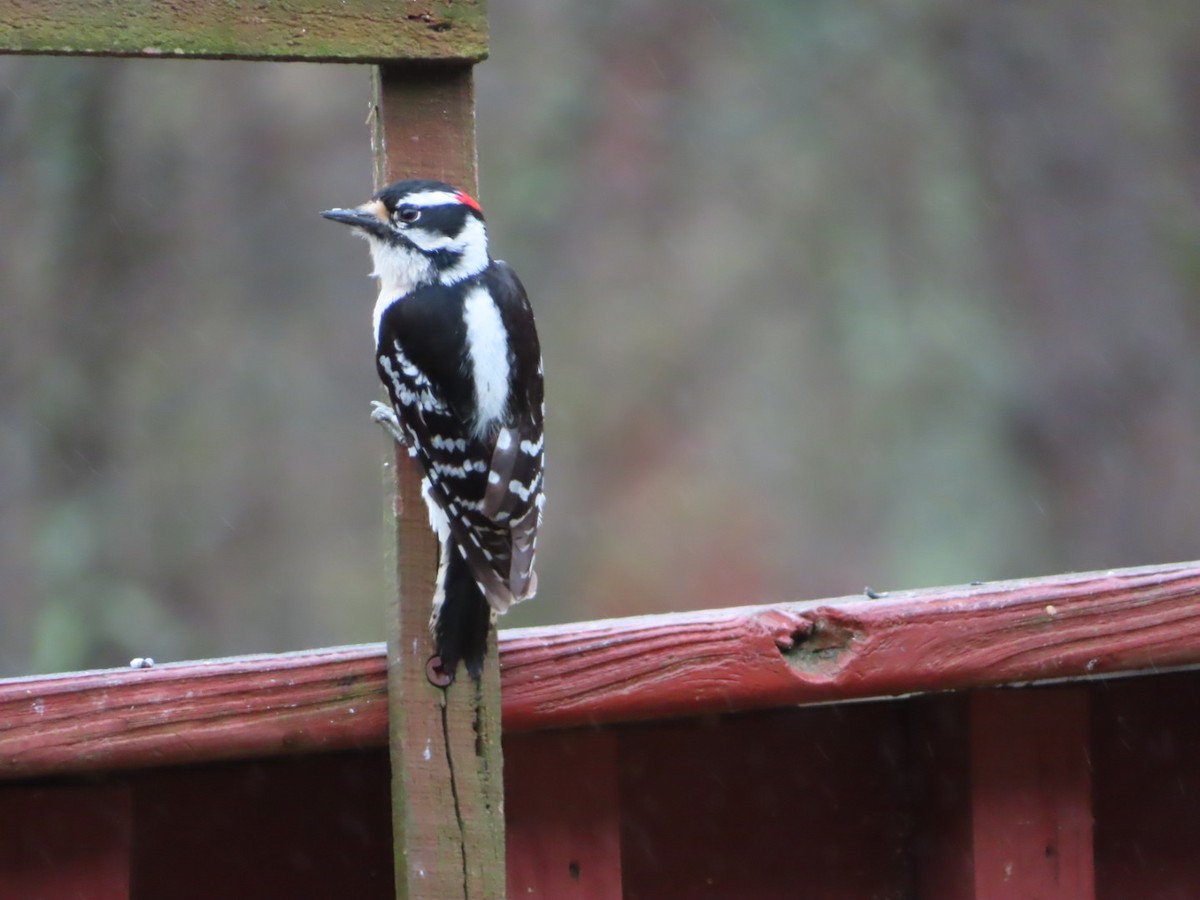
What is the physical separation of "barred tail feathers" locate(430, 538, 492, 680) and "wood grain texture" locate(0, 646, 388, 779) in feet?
0.33

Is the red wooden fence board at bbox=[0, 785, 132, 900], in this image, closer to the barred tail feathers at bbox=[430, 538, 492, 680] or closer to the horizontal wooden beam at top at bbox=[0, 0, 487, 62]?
the barred tail feathers at bbox=[430, 538, 492, 680]

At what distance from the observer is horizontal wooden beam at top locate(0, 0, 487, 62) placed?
1.57m

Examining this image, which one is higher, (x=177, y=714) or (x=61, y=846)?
(x=177, y=714)

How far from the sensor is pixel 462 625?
5.59 ft

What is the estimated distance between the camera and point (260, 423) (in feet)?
34.7

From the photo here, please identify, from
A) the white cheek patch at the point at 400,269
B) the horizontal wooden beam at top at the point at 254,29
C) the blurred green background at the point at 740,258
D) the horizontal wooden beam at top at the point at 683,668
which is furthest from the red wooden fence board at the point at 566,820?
the blurred green background at the point at 740,258

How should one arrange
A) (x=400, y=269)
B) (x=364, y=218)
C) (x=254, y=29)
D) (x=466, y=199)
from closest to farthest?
(x=254, y=29) < (x=466, y=199) < (x=364, y=218) < (x=400, y=269)

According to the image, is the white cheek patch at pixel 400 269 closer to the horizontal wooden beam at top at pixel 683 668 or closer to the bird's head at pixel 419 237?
the bird's head at pixel 419 237

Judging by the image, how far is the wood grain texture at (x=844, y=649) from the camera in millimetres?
1677

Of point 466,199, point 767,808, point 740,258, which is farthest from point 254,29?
point 740,258

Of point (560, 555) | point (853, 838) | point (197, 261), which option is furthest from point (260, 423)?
point (853, 838)

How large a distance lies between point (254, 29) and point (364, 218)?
2.80 ft

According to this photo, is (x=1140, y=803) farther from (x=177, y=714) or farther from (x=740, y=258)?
(x=740, y=258)

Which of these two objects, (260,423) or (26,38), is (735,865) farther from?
(260,423)
